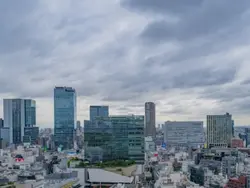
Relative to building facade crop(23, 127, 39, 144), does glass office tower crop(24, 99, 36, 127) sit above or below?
above

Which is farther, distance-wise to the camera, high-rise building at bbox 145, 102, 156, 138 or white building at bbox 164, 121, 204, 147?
high-rise building at bbox 145, 102, 156, 138

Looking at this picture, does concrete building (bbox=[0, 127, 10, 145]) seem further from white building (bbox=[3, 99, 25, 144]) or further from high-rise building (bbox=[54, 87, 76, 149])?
high-rise building (bbox=[54, 87, 76, 149])

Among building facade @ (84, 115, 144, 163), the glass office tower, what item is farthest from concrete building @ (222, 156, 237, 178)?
the glass office tower

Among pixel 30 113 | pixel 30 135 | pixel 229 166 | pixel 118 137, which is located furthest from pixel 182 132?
pixel 118 137

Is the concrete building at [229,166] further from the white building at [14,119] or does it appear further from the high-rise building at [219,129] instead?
the white building at [14,119]

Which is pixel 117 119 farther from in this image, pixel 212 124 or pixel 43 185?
pixel 212 124

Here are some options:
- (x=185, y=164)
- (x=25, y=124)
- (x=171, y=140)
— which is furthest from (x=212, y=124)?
(x=25, y=124)

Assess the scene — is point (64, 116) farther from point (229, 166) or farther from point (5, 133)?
point (229, 166)
